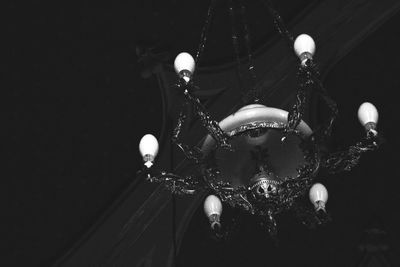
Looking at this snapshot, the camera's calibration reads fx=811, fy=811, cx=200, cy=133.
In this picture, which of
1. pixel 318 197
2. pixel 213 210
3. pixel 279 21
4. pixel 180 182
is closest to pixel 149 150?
pixel 180 182

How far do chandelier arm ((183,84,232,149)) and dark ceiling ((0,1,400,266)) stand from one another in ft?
7.89

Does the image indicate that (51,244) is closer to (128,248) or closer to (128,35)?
(128,248)

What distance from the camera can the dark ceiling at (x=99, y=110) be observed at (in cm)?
653

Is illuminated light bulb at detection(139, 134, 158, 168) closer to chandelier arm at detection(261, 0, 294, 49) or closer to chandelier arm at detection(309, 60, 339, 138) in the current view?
chandelier arm at detection(309, 60, 339, 138)

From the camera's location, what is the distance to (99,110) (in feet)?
22.6

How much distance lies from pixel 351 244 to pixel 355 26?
6.68 ft

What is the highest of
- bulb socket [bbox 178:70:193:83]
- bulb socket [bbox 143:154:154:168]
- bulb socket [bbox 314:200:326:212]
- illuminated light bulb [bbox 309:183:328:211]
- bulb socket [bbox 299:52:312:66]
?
illuminated light bulb [bbox 309:183:328:211]

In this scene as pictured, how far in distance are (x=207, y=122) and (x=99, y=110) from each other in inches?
107

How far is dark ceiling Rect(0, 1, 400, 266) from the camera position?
21.4ft

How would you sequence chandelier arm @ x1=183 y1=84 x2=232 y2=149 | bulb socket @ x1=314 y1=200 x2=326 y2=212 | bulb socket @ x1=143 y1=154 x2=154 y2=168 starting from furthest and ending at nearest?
bulb socket @ x1=314 y1=200 x2=326 y2=212 → bulb socket @ x1=143 y1=154 x2=154 y2=168 → chandelier arm @ x1=183 y1=84 x2=232 y2=149

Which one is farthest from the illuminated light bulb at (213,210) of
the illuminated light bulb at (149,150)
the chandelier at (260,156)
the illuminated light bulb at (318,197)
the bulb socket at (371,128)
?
the bulb socket at (371,128)

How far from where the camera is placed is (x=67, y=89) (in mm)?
6727

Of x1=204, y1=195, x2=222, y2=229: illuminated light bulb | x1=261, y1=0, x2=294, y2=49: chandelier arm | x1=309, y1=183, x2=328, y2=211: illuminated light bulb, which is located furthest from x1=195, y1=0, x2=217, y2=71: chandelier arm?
x1=309, y1=183, x2=328, y2=211: illuminated light bulb

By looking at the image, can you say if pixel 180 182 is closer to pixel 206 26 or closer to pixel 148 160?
pixel 148 160
